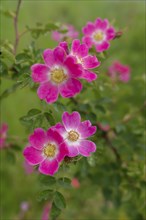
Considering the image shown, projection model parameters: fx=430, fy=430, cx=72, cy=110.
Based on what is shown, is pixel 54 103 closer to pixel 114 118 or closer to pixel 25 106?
pixel 114 118

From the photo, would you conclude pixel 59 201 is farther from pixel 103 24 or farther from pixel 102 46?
pixel 103 24

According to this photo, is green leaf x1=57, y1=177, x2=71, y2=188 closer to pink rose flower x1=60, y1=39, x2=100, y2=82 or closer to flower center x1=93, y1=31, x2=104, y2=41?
pink rose flower x1=60, y1=39, x2=100, y2=82

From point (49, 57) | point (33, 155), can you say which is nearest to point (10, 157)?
point (33, 155)

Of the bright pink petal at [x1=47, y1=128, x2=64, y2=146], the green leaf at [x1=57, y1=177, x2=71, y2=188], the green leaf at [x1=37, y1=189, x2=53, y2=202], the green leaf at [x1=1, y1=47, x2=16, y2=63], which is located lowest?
the green leaf at [x1=37, y1=189, x2=53, y2=202]

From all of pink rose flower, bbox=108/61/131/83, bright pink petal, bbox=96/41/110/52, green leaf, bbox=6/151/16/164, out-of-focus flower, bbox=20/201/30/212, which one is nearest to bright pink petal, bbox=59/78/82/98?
bright pink petal, bbox=96/41/110/52

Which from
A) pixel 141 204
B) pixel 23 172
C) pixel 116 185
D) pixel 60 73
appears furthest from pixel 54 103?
pixel 23 172

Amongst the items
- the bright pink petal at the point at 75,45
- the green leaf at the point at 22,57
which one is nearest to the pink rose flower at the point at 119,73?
the green leaf at the point at 22,57

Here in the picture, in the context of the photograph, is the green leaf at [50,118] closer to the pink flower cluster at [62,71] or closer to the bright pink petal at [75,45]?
the pink flower cluster at [62,71]
